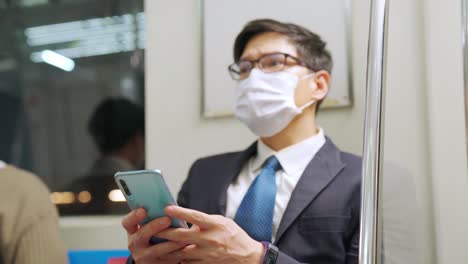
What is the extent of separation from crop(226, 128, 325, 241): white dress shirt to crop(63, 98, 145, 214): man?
2.18 ft

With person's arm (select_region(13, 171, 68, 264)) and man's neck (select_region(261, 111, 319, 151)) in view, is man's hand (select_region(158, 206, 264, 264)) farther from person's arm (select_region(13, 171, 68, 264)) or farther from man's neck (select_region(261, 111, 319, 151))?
person's arm (select_region(13, 171, 68, 264))

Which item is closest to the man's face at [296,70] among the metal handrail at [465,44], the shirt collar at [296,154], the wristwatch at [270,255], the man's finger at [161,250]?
the shirt collar at [296,154]

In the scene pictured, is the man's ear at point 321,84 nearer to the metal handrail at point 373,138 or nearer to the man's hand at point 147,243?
the metal handrail at point 373,138

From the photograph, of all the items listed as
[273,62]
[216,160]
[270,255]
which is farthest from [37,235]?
[273,62]

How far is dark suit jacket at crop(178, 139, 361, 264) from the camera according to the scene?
122cm

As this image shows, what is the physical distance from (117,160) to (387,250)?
4.16 feet

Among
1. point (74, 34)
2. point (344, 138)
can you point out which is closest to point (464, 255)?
point (344, 138)

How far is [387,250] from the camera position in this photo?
1.21 m

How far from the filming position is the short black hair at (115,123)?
203 cm

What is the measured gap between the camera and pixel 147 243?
1.02 meters

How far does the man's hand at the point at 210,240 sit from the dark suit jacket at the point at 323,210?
7.4 inches

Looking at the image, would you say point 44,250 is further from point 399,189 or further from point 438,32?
point 438,32

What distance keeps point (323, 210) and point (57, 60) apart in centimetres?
155

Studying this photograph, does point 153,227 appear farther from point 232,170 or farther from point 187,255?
point 232,170
